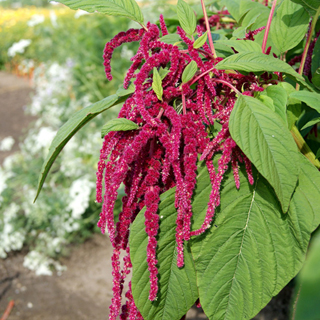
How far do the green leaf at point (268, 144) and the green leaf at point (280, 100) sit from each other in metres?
0.04

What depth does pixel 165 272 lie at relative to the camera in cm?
63

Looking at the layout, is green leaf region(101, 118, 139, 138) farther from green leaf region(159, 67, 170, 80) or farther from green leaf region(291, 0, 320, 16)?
green leaf region(291, 0, 320, 16)

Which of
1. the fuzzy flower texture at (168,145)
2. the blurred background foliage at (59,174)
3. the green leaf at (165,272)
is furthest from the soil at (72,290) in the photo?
the fuzzy flower texture at (168,145)

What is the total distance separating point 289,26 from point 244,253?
17.2 inches

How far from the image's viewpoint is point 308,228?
597mm

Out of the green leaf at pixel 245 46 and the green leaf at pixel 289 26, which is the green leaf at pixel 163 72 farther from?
the green leaf at pixel 289 26

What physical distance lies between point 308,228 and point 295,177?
118 millimetres

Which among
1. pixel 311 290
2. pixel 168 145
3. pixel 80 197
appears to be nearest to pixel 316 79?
pixel 168 145

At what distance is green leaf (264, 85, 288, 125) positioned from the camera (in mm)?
570

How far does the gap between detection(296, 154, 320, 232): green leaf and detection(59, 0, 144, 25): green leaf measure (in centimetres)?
39

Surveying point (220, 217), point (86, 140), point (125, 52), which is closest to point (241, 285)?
point (220, 217)

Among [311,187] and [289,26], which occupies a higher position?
[289,26]

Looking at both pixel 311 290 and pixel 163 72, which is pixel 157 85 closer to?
pixel 163 72

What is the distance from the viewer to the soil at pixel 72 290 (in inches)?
91.2
